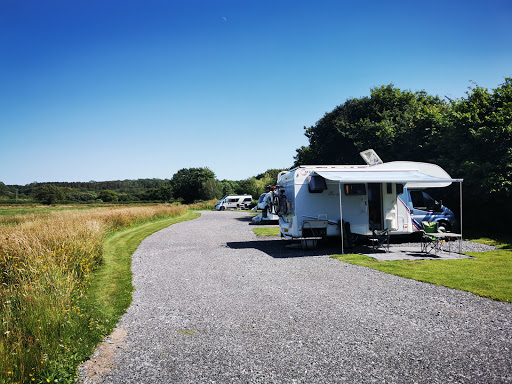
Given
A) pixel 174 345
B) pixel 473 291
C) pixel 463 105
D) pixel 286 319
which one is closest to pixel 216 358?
pixel 174 345

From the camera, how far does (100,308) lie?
5855 millimetres

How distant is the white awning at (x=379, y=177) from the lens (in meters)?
10.7

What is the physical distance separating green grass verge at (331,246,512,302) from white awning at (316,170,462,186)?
225 cm

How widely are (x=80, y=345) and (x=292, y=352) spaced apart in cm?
247

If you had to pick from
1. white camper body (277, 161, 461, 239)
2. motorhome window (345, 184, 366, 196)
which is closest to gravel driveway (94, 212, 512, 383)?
white camper body (277, 161, 461, 239)

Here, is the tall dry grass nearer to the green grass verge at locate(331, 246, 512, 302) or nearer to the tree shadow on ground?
the tree shadow on ground

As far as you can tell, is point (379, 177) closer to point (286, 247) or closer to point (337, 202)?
point (337, 202)

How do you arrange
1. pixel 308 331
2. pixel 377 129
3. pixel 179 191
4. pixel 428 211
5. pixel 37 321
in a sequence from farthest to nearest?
pixel 179 191, pixel 377 129, pixel 428 211, pixel 308 331, pixel 37 321

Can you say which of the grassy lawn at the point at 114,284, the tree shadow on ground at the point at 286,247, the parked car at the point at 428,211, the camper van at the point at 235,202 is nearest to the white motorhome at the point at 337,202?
the tree shadow on ground at the point at 286,247

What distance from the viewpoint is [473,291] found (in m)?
6.46

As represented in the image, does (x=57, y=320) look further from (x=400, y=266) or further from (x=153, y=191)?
(x=153, y=191)

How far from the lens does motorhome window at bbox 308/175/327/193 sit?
11789mm

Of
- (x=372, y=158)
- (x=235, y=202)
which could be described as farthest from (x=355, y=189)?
(x=235, y=202)

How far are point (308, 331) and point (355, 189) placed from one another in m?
8.03
